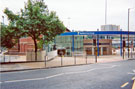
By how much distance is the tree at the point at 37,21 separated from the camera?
20.0 meters

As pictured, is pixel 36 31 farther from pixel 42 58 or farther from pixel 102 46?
pixel 102 46

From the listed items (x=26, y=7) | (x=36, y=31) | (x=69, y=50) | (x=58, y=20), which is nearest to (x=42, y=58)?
(x=36, y=31)

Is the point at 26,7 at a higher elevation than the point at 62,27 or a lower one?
higher

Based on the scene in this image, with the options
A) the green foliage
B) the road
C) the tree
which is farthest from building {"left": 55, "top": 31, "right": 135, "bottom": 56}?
the road

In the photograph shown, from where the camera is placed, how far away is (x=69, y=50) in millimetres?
35562

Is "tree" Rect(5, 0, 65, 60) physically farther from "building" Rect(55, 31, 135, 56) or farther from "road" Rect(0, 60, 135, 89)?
"building" Rect(55, 31, 135, 56)

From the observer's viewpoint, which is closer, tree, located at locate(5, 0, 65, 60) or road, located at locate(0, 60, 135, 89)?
road, located at locate(0, 60, 135, 89)

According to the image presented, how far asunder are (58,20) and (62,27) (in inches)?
50.1

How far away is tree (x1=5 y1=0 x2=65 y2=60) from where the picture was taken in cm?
2005

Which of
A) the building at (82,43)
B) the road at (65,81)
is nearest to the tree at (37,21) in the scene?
the road at (65,81)

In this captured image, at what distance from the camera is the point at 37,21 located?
19.5 metres

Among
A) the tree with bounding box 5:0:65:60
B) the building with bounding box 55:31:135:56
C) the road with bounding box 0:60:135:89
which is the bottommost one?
the road with bounding box 0:60:135:89

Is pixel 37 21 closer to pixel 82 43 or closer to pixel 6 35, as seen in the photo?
pixel 6 35

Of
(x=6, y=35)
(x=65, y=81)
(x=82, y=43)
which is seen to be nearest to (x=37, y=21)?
(x=6, y=35)
